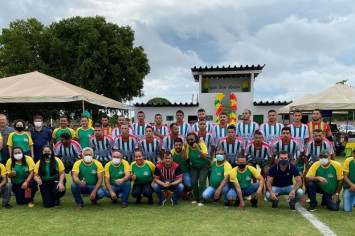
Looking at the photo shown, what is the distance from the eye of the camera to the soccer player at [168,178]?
17.0 feet

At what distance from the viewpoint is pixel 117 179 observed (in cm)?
521

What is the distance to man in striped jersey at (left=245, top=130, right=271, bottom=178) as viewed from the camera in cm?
545

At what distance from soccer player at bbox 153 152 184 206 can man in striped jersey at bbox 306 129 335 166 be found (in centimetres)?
266

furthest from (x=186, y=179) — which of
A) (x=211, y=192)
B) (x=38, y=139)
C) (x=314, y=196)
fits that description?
(x=38, y=139)

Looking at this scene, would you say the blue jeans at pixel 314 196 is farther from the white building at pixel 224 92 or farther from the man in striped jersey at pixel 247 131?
the white building at pixel 224 92

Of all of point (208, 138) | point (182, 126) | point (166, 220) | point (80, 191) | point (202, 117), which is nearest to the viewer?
point (166, 220)

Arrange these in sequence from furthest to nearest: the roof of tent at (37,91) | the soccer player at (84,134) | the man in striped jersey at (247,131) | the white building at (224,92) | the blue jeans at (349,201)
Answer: the white building at (224,92) < the roof of tent at (37,91) < the soccer player at (84,134) < the man in striped jersey at (247,131) < the blue jeans at (349,201)

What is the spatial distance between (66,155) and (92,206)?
4.72 ft

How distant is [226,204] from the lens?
5.15 meters

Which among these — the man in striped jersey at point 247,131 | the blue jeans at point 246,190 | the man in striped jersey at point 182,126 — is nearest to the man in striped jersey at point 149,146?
the man in striped jersey at point 182,126

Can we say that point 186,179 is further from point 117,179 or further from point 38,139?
point 38,139

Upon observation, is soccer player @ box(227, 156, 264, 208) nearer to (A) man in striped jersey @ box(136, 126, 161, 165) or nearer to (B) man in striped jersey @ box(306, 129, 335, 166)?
(B) man in striped jersey @ box(306, 129, 335, 166)

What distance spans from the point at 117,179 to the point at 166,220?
1.36 m

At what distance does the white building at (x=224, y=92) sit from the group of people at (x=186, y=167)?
1380cm
